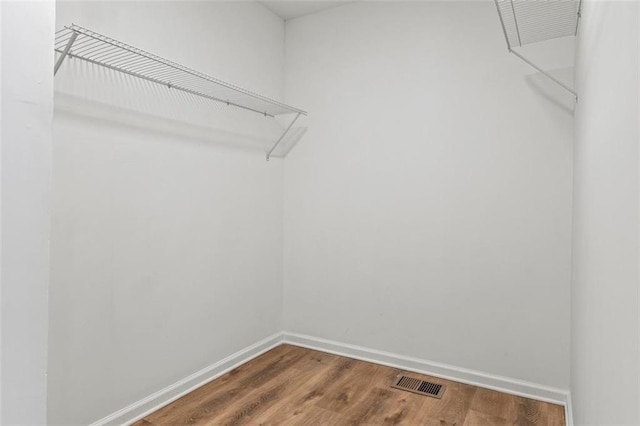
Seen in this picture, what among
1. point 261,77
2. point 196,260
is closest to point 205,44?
point 261,77

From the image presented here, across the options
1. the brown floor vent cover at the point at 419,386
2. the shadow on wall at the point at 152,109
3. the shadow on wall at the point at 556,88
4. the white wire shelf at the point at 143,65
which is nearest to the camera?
the white wire shelf at the point at 143,65

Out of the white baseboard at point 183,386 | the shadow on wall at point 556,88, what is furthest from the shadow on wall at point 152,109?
the shadow on wall at point 556,88

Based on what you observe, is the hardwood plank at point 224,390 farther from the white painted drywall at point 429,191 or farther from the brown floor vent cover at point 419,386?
the brown floor vent cover at point 419,386

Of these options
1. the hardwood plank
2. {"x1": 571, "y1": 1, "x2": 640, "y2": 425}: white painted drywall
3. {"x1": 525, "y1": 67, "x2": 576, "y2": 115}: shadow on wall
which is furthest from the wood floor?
{"x1": 525, "y1": 67, "x2": 576, "y2": 115}: shadow on wall

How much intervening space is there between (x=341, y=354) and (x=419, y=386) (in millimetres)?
648

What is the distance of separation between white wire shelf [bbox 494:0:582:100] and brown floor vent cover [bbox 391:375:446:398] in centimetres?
174

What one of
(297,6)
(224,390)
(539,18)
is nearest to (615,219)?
(539,18)

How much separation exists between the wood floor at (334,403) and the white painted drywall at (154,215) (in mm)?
224

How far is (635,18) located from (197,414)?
2.29 metres

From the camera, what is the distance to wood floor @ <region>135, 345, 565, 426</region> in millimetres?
2094

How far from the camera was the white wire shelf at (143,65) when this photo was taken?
1.62 m

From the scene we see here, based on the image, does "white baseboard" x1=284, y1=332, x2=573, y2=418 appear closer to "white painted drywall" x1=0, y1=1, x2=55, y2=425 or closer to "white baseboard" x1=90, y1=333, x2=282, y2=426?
"white baseboard" x1=90, y1=333, x2=282, y2=426

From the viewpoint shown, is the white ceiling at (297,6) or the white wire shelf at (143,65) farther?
the white ceiling at (297,6)

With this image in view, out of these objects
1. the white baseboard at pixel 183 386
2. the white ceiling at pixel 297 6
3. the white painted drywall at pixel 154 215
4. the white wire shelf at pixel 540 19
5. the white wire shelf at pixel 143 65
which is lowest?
the white baseboard at pixel 183 386
